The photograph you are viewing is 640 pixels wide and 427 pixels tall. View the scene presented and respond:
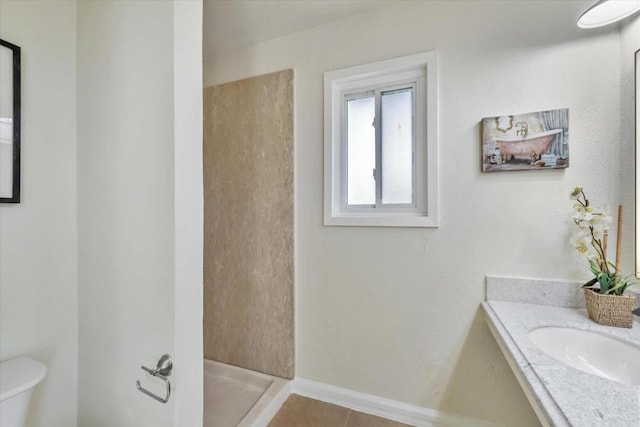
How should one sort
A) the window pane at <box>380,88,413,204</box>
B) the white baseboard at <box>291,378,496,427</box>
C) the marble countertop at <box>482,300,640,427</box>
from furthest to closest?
the window pane at <box>380,88,413,204</box>
the white baseboard at <box>291,378,496,427</box>
the marble countertop at <box>482,300,640,427</box>

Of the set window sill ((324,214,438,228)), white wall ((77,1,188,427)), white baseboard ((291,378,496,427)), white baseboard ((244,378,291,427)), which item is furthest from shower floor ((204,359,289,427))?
window sill ((324,214,438,228))

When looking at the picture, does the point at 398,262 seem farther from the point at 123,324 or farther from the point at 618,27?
the point at 618,27

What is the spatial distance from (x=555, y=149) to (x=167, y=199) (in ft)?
5.74

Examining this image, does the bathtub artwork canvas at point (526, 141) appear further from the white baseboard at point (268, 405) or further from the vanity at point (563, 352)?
Result: the white baseboard at point (268, 405)

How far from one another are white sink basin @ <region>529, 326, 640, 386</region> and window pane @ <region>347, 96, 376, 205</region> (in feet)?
3.51

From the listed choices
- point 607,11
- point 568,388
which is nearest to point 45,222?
point 568,388

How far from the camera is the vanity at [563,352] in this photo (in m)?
0.62

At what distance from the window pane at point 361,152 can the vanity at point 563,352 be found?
880mm

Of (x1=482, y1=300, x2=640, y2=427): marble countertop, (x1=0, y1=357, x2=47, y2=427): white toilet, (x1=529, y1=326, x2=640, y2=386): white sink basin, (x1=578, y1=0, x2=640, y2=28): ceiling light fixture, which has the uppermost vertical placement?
(x1=578, y1=0, x2=640, y2=28): ceiling light fixture

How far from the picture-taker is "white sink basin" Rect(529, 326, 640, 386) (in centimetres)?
90

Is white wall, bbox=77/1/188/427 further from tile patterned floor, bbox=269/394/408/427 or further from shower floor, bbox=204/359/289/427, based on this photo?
tile patterned floor, bbox=269/394/408/427

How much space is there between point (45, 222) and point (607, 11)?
2472 mm

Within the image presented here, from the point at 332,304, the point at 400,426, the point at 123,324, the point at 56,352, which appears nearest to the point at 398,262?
the point at 332,304

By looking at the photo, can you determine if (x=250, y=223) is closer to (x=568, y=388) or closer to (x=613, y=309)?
(x=568, y=388)
